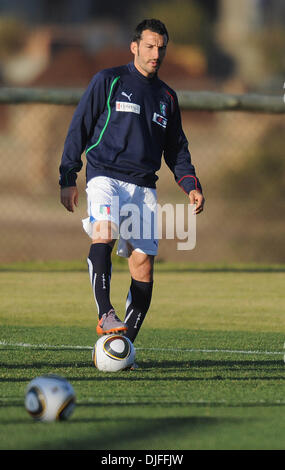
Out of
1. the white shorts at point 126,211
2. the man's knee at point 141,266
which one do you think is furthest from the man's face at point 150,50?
the man's knee at point 141,266

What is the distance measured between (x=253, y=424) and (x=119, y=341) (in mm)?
1731

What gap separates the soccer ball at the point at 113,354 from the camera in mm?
6207

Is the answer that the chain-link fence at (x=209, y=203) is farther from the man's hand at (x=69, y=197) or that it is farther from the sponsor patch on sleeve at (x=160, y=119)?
the man's hand at (x=69, y=197)

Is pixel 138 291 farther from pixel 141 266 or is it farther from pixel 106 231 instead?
pixel 106 231

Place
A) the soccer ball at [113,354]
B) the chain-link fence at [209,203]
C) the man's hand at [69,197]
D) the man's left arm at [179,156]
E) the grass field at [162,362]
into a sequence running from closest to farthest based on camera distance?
the grass field at [162,362] → the soccer ball at [113,354] → the man's hand at [69,197] → the man's left arm at [179,156] → the chain-link fence at [209,203]

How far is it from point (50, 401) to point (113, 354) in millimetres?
1563

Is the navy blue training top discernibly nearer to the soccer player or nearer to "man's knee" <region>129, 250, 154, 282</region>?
the soccer player

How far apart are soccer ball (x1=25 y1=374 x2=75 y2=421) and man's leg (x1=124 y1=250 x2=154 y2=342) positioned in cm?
213

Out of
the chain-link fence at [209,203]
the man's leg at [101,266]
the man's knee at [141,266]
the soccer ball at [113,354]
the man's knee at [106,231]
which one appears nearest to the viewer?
the soccer ball at [113,354]

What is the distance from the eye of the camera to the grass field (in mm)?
4477

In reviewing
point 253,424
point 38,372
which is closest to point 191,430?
point 253,424

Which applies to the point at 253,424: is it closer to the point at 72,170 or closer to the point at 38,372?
the point at 38,372

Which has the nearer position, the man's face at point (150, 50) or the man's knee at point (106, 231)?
the man's knee at point (106, 231)

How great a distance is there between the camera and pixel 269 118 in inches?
938
